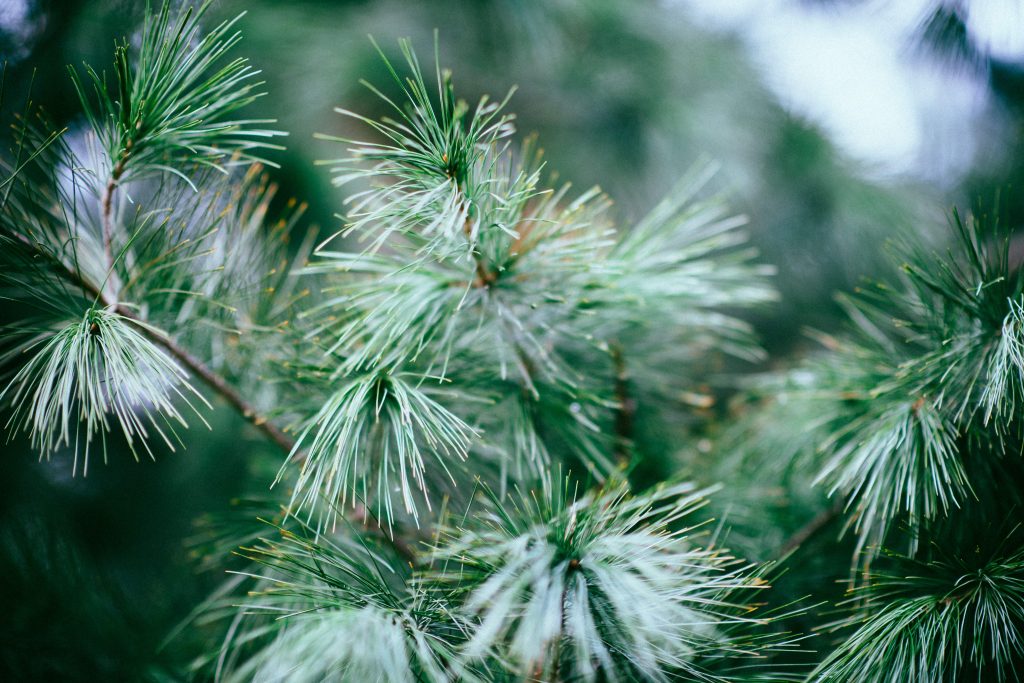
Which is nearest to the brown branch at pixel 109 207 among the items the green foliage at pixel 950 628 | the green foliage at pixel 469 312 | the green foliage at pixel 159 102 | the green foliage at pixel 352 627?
the green foliage at pixel 159 102

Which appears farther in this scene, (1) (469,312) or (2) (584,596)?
(1) (469,312)

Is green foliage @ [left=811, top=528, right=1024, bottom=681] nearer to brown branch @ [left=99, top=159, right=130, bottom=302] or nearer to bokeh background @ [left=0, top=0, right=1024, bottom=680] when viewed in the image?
bokeh background @ [left=0, top=0, right=1024, bottom=680]

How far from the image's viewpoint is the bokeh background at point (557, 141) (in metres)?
0.66

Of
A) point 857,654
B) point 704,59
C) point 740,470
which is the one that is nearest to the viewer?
point 857,654

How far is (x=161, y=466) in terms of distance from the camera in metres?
1.04

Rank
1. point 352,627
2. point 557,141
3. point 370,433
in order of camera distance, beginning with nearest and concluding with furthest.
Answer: point 352,627 → point 370,433 → point 557,141

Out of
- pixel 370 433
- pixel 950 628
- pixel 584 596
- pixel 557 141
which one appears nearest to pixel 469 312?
pixel 370 433

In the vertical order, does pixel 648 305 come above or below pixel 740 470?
above

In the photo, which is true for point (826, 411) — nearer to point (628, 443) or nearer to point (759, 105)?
point (628, 443)

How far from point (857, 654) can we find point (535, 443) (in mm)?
305

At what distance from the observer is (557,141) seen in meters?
1.31

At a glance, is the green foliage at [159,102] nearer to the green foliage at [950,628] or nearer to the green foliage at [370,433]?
the green foliage at [370,433]

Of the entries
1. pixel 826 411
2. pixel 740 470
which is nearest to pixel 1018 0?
pixel 826 411

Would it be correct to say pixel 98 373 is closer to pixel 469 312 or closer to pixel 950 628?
pixel 469 312
